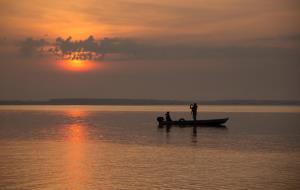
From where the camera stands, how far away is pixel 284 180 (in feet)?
82.3

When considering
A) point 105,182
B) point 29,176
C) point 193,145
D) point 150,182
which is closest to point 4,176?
point 29,176

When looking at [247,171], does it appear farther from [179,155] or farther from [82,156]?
[82,156]

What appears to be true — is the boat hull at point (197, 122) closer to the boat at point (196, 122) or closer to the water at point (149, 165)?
the boat at point (196, 122)

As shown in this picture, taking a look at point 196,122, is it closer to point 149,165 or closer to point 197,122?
point 197,122

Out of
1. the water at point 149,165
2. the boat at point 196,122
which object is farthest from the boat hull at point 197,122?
the water at point 149,165

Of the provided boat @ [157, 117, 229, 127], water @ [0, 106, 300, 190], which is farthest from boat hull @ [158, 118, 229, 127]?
water @ [0, 106, 300, 190]

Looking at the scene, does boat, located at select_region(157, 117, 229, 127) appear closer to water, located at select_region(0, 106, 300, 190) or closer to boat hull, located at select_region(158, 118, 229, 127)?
boat hull, located at select_region(158, 118, 229, 127)

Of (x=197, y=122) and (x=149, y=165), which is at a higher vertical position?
(x=197, y=122)

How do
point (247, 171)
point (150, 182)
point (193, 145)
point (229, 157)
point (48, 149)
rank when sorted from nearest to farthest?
point (150, 182) < point (247, 171) < point (229, 157) < point (48, 149) < point (193, 145)

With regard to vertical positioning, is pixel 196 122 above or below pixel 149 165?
above

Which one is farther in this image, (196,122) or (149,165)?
(196,122)

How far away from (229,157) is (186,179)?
8.80 metres

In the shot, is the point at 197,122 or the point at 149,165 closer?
the point at 149,165

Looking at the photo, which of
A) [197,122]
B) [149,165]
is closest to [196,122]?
[197,122]
